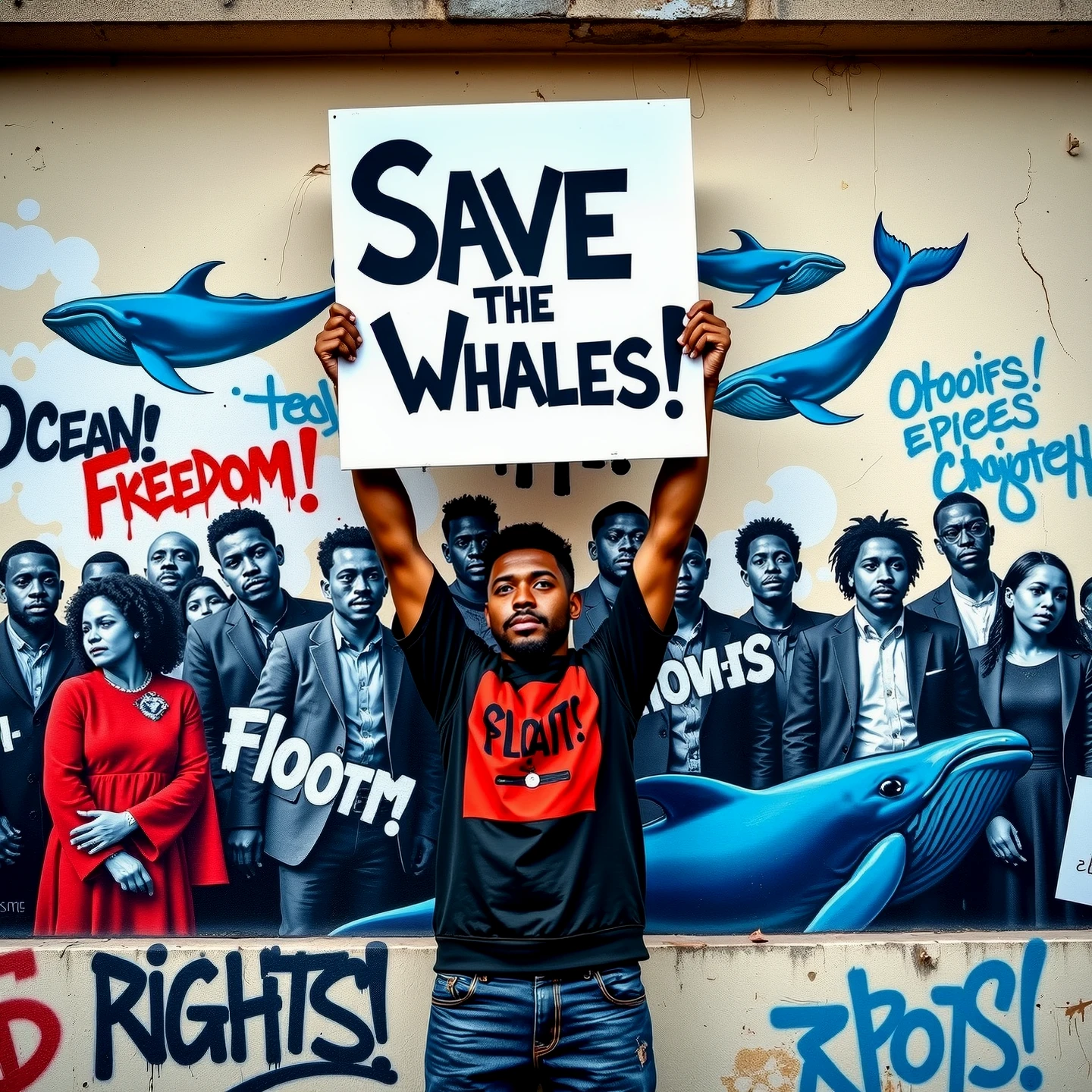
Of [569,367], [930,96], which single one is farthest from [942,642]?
[930,96]

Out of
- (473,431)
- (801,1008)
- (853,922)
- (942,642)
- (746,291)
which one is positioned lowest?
(801,1008)

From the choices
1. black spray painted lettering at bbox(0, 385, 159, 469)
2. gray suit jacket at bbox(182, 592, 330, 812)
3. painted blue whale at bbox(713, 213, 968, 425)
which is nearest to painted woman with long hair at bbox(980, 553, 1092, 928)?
painted blue whale at bbox(713, 213, 968, 425)

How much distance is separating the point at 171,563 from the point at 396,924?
1.47m

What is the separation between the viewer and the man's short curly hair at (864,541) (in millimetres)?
3637

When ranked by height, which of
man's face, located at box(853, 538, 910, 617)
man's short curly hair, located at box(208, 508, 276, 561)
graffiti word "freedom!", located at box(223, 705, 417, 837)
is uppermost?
man's short curly hair, located at box(208, 508, 276, 561)

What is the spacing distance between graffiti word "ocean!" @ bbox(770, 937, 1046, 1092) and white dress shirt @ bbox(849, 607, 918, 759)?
75 cm

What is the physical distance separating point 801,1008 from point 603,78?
3.29 m

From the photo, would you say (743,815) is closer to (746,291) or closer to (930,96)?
(746,291)

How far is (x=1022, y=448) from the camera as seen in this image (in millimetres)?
3686

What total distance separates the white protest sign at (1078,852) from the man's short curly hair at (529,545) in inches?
76.8

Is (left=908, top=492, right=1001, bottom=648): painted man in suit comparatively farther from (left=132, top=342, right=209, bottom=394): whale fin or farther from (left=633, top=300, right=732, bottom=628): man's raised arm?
(left=132, top=342, right=209, bottom=394): whale fin

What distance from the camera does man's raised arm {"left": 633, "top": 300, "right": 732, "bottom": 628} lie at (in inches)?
115

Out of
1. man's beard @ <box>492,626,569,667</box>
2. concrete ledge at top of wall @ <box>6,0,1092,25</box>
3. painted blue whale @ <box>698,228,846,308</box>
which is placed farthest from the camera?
painted blue whale @ <box>698,228,846,308</box>

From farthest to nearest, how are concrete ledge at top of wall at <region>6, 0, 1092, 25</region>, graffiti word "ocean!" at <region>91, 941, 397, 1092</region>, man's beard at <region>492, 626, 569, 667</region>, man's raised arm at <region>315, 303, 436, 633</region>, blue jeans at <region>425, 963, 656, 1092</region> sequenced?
1. concrete ledge at top of wall at <region>6, 0, 1092, 25</region>
2. graffiti word "ocean!" at <region>91, 941, 397, 1092</region>
3. man's raised arm at <region>315, 303, 436, 633</region>
4. man's beard at <region>492, 626, 569, 667</region>
5. blue jeans at <region>425, 963, 656, 1092</region>
